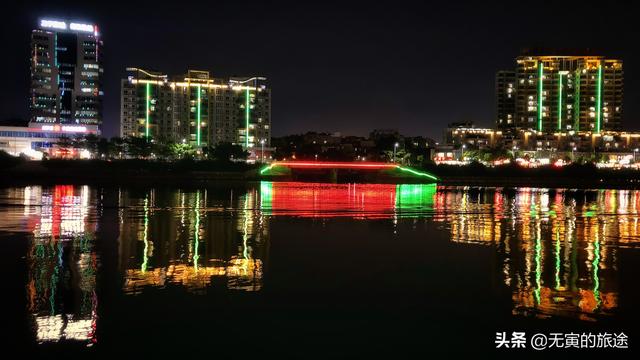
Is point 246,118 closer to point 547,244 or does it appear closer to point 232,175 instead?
point 232,175

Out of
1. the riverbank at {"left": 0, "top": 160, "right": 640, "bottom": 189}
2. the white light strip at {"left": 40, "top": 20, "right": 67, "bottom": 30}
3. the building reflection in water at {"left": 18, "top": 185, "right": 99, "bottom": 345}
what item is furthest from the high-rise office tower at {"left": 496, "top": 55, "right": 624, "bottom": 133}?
the building reflection in water at {"left": 18, "top": 185, "right": 99, "bottom": 345}

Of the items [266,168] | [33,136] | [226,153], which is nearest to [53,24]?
[33,136]

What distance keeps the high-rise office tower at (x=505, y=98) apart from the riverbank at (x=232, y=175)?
8885 centimetres

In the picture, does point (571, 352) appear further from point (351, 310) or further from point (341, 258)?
point (341, 258)

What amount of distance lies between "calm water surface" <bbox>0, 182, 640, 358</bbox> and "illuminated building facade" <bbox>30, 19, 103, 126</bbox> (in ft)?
446

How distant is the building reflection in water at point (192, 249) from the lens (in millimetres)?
14021

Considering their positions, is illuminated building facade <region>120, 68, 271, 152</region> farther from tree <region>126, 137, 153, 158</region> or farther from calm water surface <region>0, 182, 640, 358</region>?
calm water surface <region>0, 182, 640, 358</region>

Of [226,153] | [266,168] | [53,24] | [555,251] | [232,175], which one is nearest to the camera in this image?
[555,251]

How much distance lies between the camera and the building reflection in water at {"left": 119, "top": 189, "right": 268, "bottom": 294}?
1402 cm

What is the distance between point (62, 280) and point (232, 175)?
7630 cm

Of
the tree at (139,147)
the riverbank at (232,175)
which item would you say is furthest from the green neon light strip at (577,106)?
the tree at (139,147)

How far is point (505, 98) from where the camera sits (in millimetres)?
189625

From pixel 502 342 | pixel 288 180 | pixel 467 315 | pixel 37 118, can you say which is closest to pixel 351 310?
pixel 467 315

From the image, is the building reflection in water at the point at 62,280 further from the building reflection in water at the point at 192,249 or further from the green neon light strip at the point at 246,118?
the green neon light strip at the point at 246,118
